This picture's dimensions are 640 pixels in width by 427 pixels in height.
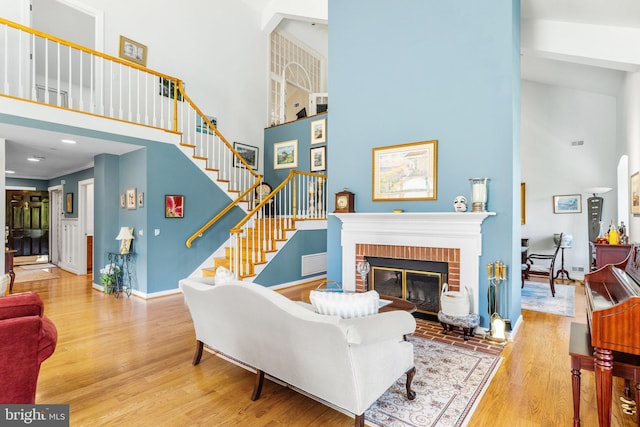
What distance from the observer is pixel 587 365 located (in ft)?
6.31

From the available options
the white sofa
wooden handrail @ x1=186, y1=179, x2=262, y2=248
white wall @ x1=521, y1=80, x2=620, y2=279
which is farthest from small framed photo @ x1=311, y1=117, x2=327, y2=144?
the white sofa

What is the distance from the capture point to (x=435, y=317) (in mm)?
4098

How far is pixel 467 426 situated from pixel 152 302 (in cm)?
476

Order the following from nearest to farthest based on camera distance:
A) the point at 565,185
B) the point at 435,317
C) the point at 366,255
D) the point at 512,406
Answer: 1. the point at 512,406
2. the point at 435,317
3. the point at 366,255
4. the point at 565,185

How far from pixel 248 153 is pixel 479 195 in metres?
6.00

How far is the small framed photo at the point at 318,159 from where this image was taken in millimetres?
7305

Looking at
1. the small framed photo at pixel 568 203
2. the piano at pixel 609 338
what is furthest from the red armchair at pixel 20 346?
the small framed photo at pixel 568 203

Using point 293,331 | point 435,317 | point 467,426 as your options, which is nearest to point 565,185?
point 435,317

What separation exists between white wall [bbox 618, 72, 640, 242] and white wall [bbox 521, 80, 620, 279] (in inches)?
45.9

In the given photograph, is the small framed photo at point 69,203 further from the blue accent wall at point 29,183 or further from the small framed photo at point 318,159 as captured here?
the small framed photo at point 318,159

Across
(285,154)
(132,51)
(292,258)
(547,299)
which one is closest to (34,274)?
(132,51)

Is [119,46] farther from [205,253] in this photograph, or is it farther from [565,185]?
[565,185]

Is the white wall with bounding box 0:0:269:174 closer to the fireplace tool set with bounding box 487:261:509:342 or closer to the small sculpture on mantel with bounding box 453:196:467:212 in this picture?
the small sculpture on mantel with bounding box 453:196:467:212

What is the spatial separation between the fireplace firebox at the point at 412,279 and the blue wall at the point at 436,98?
54cm
